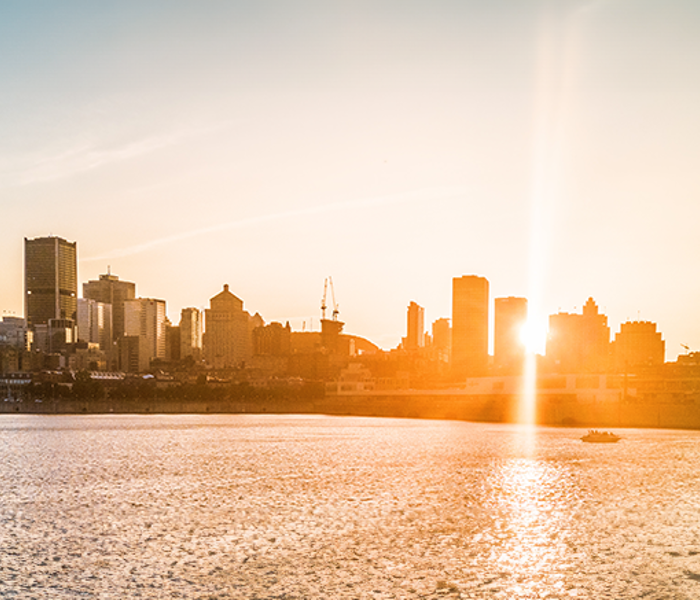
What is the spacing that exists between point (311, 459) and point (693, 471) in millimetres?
31092

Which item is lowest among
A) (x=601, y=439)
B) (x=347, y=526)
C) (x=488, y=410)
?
(x=488, y=410)

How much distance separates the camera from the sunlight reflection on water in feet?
84.0

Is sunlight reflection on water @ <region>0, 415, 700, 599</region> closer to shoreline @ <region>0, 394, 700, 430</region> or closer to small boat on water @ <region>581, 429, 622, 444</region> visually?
small boat on water @ <region>581, 429, 622, 444</region>

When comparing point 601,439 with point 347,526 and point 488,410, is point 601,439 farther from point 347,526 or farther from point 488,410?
point 488,410

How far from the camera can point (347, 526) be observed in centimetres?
3534

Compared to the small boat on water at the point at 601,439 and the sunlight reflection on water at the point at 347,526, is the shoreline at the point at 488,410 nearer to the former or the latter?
the small boat on water at the point at 601,439

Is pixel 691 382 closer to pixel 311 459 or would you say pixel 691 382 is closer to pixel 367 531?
pixel 311 459

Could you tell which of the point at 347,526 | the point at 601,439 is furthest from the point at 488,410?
the point at 347,526

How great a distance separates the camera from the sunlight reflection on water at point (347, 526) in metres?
25.6

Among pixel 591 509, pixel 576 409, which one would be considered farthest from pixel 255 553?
pixel 576 409

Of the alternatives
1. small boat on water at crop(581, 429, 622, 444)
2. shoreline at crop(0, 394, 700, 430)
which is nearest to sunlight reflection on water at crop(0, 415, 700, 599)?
small boat on water at crop(581, 429, 622, 444)

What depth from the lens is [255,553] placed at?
29.5 m

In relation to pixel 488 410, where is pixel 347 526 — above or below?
above

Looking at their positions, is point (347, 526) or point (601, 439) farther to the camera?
point (601, 439)
